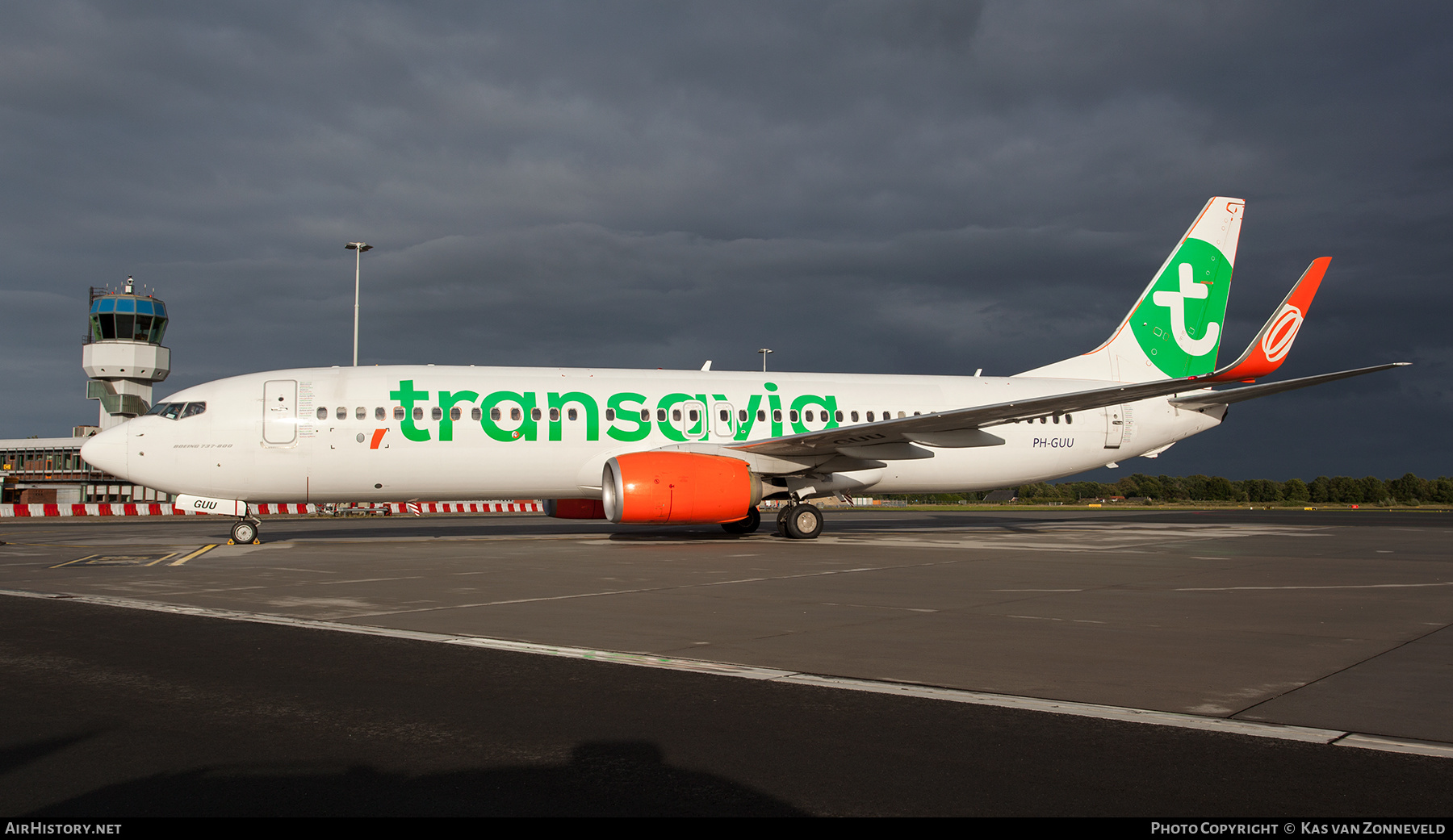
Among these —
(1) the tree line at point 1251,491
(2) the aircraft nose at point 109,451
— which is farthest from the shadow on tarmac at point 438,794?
(1) the tree line at point 1251,491

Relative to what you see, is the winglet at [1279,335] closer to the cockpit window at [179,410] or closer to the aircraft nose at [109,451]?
the cockpit window at [179,410]

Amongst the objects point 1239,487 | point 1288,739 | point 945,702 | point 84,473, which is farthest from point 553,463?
point 1239,487

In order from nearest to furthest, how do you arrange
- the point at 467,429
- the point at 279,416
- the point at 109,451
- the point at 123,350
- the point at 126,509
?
the point at 109,451
the point at 279,416
the point at 467,429
the point at 126,509
the point at 123,350

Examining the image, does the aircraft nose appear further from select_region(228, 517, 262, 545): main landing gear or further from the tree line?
the tree line

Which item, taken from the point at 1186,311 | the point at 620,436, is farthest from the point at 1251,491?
the point at 620,436

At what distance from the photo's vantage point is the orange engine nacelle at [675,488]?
1577 cm

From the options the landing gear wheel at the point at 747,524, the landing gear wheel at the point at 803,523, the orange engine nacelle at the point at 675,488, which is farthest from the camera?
the landing gear wheel at the point at 747,524

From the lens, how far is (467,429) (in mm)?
17703

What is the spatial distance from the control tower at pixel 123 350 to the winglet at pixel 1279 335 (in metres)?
70.3

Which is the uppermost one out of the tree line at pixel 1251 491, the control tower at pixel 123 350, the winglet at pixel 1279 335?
the control tower at pixel 123 350

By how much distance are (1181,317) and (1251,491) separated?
230 ft

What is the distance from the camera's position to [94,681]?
5.58m

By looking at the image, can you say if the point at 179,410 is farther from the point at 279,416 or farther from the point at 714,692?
the point at 714,692

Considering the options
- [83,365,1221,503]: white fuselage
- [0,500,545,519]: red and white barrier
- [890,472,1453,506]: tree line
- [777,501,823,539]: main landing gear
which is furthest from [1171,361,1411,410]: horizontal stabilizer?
[890,472,1453,506]: tree line
